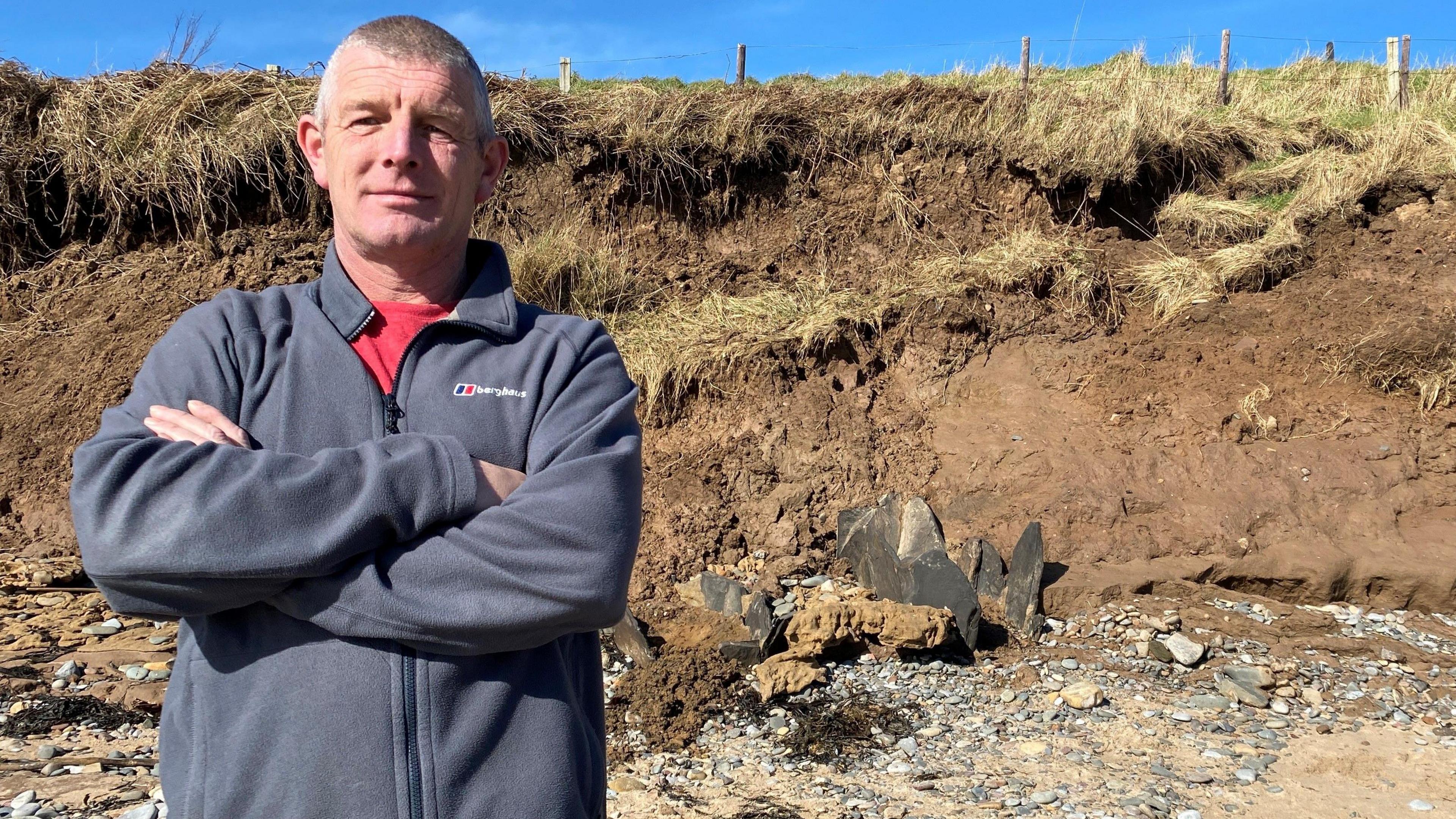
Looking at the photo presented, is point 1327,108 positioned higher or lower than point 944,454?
higher

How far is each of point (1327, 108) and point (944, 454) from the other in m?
9.32

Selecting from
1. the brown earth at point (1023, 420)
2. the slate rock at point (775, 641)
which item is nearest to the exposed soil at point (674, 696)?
the slate rock at point (775, 641)

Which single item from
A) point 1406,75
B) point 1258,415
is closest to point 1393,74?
point 1406,75

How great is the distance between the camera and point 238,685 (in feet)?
4.66

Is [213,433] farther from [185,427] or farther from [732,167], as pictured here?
[732,167]

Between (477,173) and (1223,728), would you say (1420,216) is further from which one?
(477,173)

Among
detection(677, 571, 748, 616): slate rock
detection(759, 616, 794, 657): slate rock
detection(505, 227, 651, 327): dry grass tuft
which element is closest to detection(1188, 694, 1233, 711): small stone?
detection(759, 616, 794, 657): slate rock

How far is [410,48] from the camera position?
1.61 meters

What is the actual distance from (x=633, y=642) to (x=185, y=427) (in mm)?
3511

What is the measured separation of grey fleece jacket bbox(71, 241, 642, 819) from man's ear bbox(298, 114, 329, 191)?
33 cm

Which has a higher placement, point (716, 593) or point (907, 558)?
A: point (907, 558)

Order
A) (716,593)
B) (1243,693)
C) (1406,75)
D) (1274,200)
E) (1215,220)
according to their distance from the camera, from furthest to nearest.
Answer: (1406,75) < (1274,200) < (1215,220) < (716,593) < (1243,693)

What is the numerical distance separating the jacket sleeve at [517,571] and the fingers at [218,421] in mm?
259

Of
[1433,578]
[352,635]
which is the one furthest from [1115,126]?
[352,635]
